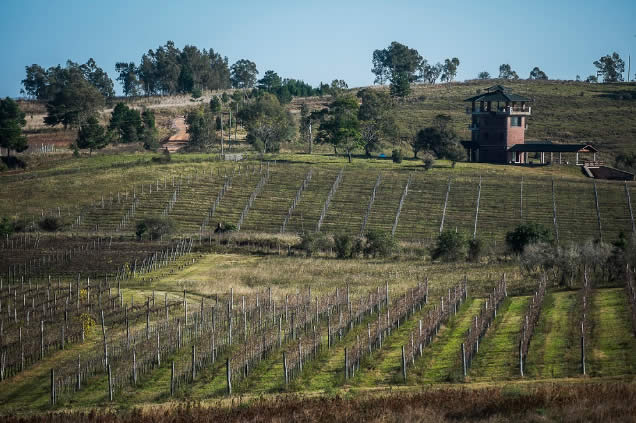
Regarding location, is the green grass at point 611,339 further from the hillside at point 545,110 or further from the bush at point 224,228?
the hillside at point 545,110

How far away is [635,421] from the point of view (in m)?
24.3

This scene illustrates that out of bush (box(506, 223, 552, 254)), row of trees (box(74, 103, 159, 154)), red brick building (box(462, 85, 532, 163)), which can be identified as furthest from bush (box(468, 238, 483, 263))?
row of trees (box(74, 103, 159, 154))

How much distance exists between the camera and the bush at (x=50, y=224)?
261ft

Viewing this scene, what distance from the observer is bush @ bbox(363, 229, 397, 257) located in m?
68.8

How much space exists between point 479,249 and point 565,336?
30279 mm

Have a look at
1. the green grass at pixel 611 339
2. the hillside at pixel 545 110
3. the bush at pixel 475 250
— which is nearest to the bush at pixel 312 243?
the bush at pixel 475 250

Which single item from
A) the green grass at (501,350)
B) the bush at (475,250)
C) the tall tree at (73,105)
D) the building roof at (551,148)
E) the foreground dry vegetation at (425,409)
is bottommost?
the bush at (475,250)

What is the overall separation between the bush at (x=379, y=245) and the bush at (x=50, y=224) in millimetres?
29318

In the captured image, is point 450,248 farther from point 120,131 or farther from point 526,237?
point 120,131

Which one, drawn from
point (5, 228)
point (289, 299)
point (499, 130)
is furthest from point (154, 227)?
point (499, 130)

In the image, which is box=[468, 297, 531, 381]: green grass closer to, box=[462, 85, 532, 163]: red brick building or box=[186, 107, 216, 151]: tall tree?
box=[462, 85, 532, 163]: red brick building

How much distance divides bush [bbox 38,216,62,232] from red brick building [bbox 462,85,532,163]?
59.8 m

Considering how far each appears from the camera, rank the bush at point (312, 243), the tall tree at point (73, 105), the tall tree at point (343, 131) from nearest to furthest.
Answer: the bush at point (312, 243) < the tall tree at point (343, 131) < the tall tree at point (73, 105)

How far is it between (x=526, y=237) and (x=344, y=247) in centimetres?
1401
